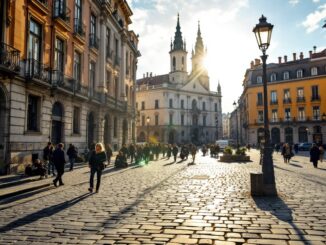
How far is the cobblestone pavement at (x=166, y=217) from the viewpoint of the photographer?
4.97 m

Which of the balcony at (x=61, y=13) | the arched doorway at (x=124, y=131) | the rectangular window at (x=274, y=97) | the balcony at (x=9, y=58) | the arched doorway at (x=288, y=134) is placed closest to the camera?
the balcony at (x=9, y=58)

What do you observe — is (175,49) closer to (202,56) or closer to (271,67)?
(202,56)

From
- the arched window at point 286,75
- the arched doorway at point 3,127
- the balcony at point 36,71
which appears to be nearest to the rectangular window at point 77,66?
the balcony at point 36,71

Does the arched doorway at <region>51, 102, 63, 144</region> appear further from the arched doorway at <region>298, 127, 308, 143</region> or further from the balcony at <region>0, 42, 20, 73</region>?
the arched doorway at <region>298, 127, 308, 143</region>

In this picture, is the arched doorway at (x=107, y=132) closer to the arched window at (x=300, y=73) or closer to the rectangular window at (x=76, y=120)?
the rectangular window at (x=76, y=120)

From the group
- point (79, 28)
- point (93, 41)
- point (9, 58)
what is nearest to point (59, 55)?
point (79, 28)

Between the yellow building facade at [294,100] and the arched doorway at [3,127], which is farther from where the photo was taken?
the yellow building facade at [294,100]

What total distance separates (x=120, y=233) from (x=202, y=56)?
9388 cm

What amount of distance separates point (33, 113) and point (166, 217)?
42.1 feet

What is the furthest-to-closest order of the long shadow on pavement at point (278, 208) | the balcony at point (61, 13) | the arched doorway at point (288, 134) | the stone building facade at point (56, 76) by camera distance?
1. the arched doorway at point (288, 134)
2. the balcony at point (61, 13)
3. the stone building facade at point (56, 76)
4. the long shadow on pavement at point (278, 208)

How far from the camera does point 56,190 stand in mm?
10328

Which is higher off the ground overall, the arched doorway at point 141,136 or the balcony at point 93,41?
the balcony at point 93,41

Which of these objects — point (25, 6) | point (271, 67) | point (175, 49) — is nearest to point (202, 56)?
point (175, 49)

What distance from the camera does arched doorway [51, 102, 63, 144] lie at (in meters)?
18.8
